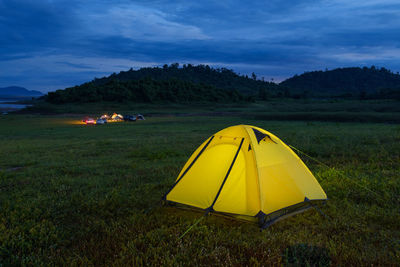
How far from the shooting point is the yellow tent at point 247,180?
631cm

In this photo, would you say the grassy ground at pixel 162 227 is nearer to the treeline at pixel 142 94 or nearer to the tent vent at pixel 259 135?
the tent vent at pixel 259 135

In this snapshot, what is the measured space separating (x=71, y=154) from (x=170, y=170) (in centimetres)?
757

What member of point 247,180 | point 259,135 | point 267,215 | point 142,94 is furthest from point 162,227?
point 142,94

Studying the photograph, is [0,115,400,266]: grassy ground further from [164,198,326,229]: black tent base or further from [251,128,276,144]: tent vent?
[251,128,276,144]: tent vent

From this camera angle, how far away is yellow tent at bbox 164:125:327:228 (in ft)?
20.7

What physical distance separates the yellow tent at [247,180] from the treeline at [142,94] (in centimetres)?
10125

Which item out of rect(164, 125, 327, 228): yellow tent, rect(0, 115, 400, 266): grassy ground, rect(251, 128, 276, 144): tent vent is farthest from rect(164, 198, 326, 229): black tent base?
rect(251, 128, 276, 144): tent vent

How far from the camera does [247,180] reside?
6.45 meters

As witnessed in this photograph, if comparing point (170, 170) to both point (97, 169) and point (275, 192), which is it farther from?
point (275, 192)

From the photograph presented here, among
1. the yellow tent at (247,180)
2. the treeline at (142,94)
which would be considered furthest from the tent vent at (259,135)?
the treeline at (142,94)

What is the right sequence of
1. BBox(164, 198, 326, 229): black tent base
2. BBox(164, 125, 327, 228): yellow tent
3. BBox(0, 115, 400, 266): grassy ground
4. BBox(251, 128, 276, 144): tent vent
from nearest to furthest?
BBox(0, 115, 400, 266): grassy ground < BBox(164, 198, 326, 229): black tent base < BBox(164, 125, 327, 228): yellow tent < BBox(251, 128, 276, 144): tent vent

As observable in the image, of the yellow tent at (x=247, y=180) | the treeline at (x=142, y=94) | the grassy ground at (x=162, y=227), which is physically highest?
the treeline at (x=142, y=94)

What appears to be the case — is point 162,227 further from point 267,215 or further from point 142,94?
point 142,94

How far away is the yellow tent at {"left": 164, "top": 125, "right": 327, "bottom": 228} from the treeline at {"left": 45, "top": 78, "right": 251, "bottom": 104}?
10125cm
